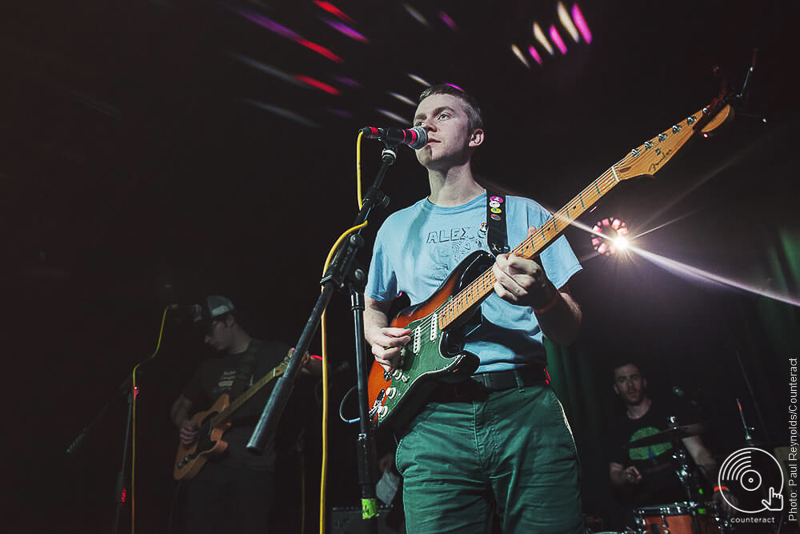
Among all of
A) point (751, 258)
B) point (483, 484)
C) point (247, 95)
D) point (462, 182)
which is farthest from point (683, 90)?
point (483, 484)

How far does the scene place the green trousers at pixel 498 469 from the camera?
1.41 metres

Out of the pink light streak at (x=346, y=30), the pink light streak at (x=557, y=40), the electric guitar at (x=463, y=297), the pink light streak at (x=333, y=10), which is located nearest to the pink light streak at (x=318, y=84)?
the pink light streak at (x=346, y=30)

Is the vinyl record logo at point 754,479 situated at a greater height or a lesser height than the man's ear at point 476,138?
lesser

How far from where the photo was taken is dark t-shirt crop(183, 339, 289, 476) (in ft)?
12.6

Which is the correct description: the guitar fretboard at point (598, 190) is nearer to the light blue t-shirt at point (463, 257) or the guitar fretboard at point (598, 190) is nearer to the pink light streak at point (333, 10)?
the light blue t-shirt at point (463, 257)

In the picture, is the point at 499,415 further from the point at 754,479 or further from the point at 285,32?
the point at 754,479

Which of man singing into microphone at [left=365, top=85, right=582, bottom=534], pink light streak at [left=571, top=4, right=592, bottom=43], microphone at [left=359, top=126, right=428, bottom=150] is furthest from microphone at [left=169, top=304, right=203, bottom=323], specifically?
pink light streak at [left=571, top=4, right=592, bottom=43]

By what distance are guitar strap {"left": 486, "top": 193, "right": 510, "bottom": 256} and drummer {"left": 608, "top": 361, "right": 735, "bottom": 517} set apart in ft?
10.4

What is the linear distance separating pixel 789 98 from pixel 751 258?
218 cm

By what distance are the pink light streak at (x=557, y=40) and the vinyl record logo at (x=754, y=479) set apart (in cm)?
397

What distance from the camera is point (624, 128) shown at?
457 cm

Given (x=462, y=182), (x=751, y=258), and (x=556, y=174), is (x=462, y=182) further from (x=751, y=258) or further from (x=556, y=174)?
(x=751, y=258)

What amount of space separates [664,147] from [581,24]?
2.60 meters

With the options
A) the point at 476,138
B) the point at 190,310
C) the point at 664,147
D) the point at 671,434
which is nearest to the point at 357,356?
the point at 664,147
